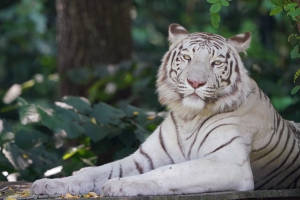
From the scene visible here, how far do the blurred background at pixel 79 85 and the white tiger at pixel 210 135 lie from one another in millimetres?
361

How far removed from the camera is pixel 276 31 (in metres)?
15.6

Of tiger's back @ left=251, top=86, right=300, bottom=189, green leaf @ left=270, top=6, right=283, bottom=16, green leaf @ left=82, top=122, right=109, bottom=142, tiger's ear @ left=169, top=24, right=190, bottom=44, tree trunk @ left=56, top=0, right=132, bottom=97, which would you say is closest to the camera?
green leaf @ left=270, top=6, right=283, bottom=16

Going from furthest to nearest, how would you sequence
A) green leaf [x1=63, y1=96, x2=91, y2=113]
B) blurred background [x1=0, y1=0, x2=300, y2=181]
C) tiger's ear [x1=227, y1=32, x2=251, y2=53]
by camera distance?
green leaf [x1=63, y1=96, x2=91, y2=113] < blurred background [x1=0, y1=0, x2=300, y2=181] < tiger's ear [x1=227, y1=32, x2=251, y2=53]

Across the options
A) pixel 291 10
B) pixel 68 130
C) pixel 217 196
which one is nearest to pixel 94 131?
pixel 68 130

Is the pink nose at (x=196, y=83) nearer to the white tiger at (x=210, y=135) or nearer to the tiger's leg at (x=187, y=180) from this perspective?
the white tiger at (x=210, y=135)

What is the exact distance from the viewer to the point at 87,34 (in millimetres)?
7938

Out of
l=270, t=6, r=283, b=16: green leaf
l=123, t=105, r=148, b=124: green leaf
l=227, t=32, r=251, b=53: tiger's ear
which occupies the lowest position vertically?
l=123, t=105, r=148, b=124: green leaf

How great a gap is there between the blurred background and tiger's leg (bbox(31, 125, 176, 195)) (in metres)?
0.96

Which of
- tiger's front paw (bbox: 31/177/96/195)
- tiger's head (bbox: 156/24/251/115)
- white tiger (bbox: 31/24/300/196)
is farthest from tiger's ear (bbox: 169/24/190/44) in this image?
tiger's front paw (bbox: 31/177/96/195)

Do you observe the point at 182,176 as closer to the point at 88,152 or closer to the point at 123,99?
the point at 88,152

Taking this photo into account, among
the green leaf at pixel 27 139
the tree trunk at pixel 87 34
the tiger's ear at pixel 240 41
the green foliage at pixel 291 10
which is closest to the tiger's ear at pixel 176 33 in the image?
the tiger's ear at pixel 240 41

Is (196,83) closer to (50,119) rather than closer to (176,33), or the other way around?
(176,33)

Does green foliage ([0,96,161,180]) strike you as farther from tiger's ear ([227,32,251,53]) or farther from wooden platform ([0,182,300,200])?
tiger's ear ([227,32,251,53])

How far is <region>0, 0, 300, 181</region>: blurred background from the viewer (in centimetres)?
539
